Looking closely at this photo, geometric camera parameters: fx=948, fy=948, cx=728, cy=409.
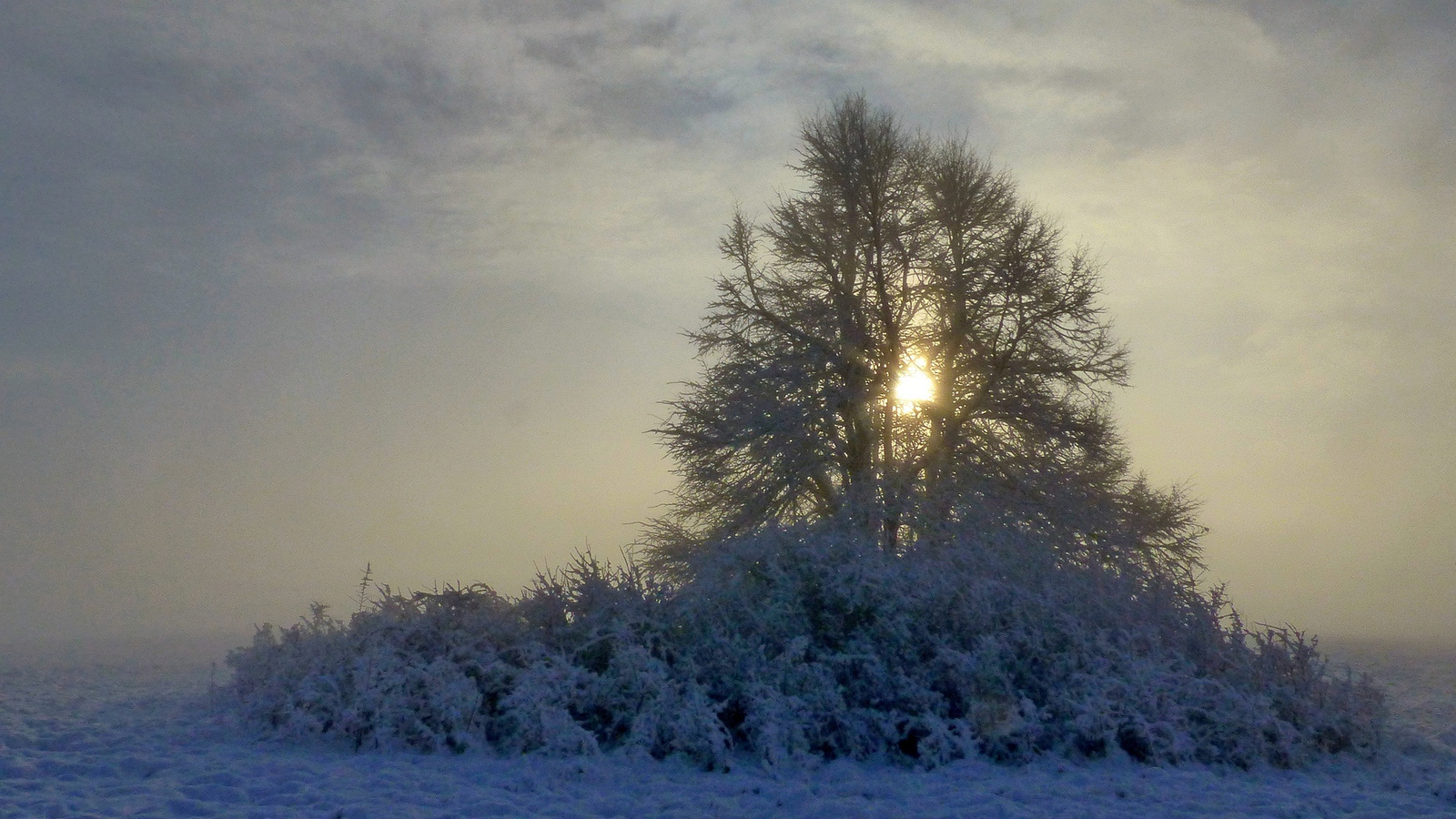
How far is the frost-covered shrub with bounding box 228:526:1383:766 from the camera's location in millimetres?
8633

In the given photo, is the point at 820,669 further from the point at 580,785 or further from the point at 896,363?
the point at 896,363

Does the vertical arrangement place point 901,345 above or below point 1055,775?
above

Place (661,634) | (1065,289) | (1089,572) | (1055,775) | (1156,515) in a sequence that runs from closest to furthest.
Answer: (1055,775)
(661,634)
(1089,572)
(1065,289)
(1156,515)

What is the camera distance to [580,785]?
301 inches

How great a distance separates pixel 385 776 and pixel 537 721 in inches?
58.3

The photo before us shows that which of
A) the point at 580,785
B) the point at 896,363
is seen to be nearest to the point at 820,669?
the point at 580,785

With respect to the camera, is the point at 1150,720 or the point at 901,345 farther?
the point at 901,345

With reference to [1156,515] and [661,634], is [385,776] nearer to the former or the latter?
[661,634]

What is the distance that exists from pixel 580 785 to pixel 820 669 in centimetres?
259

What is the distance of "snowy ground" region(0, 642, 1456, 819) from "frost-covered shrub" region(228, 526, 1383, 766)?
1.19 feet

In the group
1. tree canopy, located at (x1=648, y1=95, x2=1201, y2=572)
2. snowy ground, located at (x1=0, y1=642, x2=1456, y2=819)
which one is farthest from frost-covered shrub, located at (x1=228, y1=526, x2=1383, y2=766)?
tree canopy, located at (x1=648, y1=95, x2=1201, y2=572)

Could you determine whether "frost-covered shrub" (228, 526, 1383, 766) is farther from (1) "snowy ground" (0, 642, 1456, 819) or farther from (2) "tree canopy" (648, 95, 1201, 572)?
(2) "tree canopy" (648, 95, 1201, 572)

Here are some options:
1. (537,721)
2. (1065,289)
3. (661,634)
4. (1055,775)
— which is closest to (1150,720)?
(1055,775)

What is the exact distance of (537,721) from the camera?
8750mm
